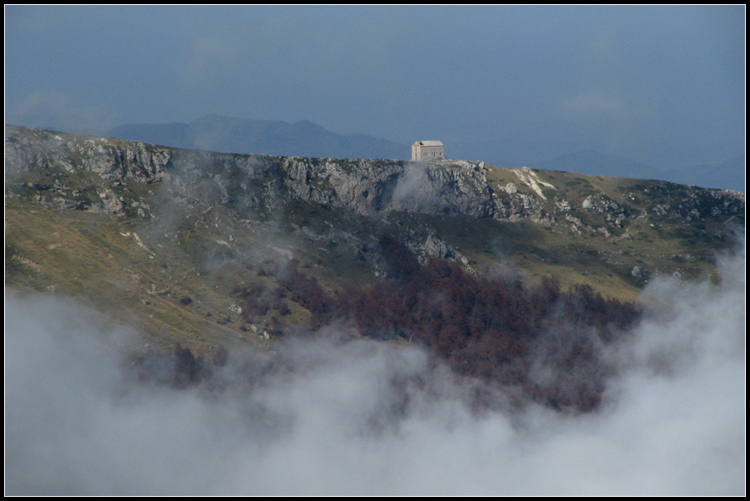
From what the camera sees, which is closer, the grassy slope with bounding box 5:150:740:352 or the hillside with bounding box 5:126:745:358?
the grassy slope with bounding box 5:150:740:352

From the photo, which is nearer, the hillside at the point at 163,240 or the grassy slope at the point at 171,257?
the grassy slope at the point at 171,257

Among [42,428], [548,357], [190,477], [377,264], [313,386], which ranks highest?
[377,264]

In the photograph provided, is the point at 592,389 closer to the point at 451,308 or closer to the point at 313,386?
the point at 451,308

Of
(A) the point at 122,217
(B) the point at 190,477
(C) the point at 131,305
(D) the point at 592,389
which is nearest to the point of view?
(B) the point at 190,477

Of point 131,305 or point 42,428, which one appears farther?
point 131,305

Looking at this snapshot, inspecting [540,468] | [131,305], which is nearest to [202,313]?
[131,305]

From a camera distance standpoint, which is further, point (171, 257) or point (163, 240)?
point (163, 240)

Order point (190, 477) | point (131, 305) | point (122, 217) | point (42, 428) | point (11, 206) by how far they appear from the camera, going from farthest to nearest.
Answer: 1. point (122, 217)
2. point (11, 206)
3. point (131, 305)
4. point (190, 477)
5. point (42, 428)

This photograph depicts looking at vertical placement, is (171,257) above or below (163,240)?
below

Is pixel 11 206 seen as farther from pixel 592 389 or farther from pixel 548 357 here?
pixel 592 389

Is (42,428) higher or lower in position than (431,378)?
lower
